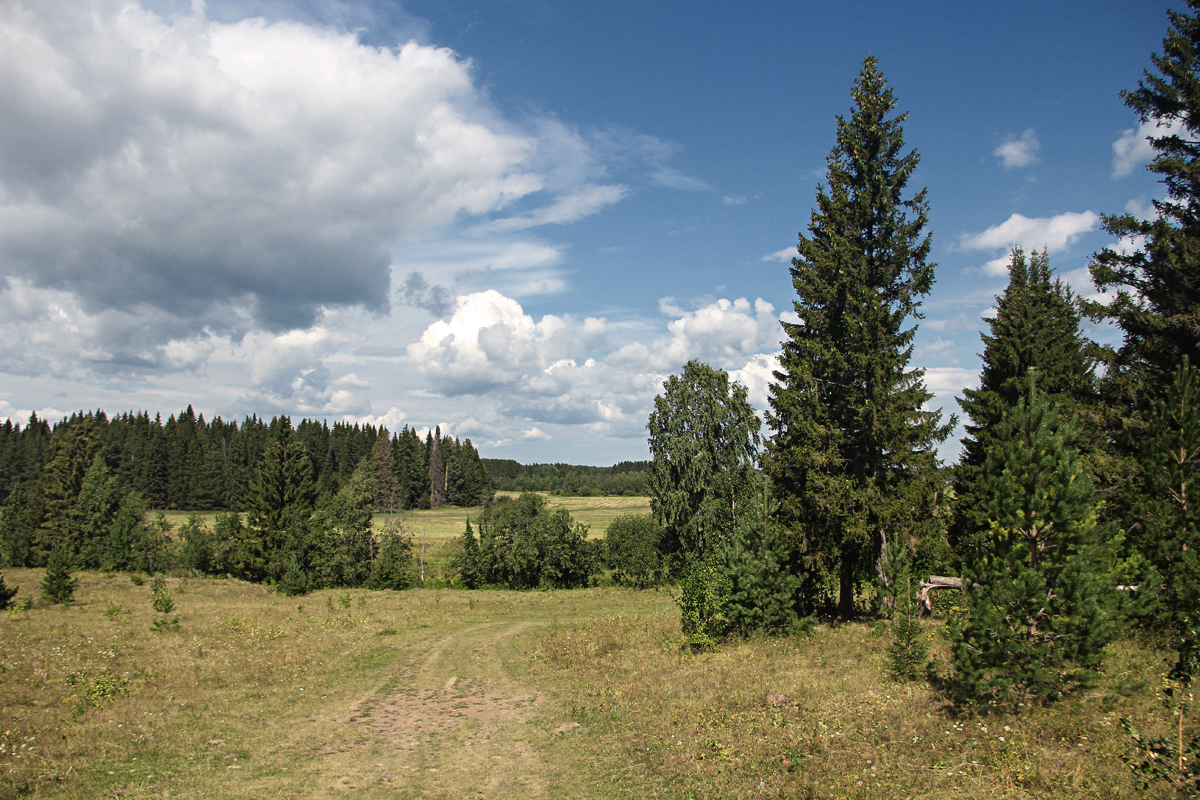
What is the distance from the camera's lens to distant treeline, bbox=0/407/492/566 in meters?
61.1

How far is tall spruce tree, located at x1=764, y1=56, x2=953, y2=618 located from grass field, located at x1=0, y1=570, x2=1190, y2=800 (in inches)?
141

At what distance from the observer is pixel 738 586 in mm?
18922

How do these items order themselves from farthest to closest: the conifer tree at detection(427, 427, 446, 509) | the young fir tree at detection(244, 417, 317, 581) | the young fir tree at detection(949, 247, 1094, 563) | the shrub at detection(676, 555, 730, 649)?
the conifer tree at detection(427, 427, 446, 509)
the young fir tree at detection(244, 417, 317, 581)
the young fir tree at detection(949, 247, 1094, 563)
the shrub at detection(676, 555, 730, 649)

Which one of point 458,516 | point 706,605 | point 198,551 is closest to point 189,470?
point 458,516

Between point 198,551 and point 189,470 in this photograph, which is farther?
point 189,470

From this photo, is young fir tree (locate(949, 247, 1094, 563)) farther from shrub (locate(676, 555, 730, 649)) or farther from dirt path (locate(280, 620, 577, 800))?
dirt path (locate(280, 620, 577, 800))

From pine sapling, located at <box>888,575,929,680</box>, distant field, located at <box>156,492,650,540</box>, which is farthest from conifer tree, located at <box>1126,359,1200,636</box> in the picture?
distant field, located at <box>156,492,650,540</box>

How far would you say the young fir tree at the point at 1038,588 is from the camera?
396 inches

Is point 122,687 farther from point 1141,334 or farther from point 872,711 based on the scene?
point 1141,334

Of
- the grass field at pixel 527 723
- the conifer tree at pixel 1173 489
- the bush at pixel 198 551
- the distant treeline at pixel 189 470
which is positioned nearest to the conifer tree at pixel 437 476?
the distant treeline at pixel 189 470

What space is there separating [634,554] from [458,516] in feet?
244

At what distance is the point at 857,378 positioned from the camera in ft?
67.9

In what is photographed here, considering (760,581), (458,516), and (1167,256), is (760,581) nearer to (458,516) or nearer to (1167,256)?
(1167,256)

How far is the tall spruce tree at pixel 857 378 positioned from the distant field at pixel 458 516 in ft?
204
